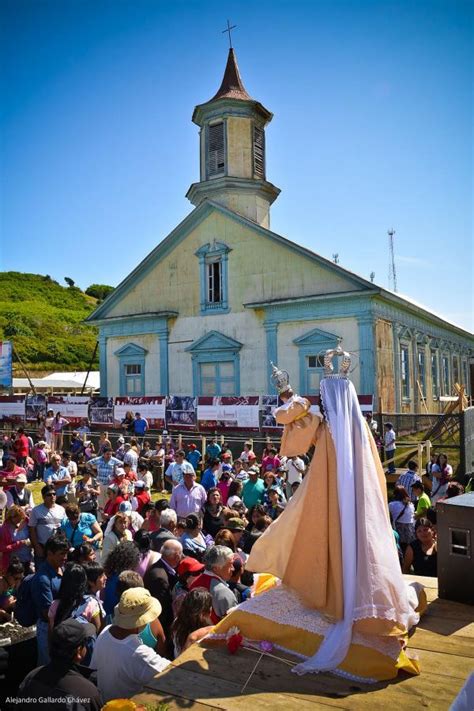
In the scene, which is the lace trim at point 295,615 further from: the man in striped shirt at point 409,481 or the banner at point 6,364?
the banner at point 6,364

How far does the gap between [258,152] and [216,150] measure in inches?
78.5

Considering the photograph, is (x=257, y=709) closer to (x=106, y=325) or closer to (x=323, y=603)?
(x=323, y=603)

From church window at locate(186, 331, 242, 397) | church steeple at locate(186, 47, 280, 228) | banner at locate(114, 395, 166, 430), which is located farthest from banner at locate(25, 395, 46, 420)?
church steeple at locate(186, 47, 280, 228)

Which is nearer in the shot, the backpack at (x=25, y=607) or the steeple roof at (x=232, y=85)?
the backpack at (x=25, y=607)

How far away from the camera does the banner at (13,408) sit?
24.5 m

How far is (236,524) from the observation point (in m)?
7.13

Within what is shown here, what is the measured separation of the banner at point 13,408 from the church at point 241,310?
3765mm

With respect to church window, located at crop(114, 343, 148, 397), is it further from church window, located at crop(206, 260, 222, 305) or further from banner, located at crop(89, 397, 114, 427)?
church window, located at crop(206, 260, 222, 305)

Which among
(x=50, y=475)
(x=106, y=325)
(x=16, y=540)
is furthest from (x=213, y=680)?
(x=106, y=325)

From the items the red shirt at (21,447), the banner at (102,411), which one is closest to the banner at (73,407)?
the banner at (102,411)

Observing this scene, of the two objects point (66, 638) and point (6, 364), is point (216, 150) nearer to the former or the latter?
point (6, 364)

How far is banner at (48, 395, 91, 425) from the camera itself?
2278 centimetres

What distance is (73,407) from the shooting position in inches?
908

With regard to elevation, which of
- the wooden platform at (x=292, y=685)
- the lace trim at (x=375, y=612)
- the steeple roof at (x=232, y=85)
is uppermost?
the steeple roof at (x=232, y=85)
